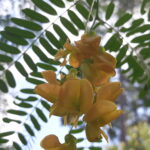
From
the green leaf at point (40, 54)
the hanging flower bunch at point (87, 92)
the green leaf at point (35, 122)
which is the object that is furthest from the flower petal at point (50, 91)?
the green leaf at point (35, 122)

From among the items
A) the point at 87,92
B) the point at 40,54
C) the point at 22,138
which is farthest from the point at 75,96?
the point at 22,138

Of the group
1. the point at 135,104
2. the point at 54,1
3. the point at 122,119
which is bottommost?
the point at 54,1

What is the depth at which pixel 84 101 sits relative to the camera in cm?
61

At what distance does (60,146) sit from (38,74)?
1.37ft

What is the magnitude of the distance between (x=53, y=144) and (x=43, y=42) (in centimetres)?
44

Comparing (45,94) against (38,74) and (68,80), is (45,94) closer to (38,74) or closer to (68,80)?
(68,80)

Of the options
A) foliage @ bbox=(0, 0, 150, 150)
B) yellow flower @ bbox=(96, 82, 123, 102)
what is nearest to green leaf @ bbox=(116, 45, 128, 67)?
foliage @ bbox=(0, 0, 150, 150)

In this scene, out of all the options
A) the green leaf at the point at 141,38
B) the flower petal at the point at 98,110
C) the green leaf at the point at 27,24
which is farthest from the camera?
the green leaf at the point at 141,38

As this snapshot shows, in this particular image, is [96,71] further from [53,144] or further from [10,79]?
[10,79]

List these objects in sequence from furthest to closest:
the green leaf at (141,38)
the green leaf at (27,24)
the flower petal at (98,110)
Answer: the green leaf at (141,38) < the green leaf at (27,24) < the flower petal at (98,110)

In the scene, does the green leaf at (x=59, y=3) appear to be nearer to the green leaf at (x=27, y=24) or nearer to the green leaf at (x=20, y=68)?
the green leaf at (x=27, y=24)

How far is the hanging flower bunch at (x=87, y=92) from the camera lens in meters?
0.61

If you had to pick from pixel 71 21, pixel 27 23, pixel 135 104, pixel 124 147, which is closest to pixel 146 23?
pixel 71 21

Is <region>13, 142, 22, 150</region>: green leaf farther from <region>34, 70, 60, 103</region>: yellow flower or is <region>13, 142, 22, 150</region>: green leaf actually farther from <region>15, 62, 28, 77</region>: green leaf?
<region>34, 70, 60, 103</region>: yellow flower
